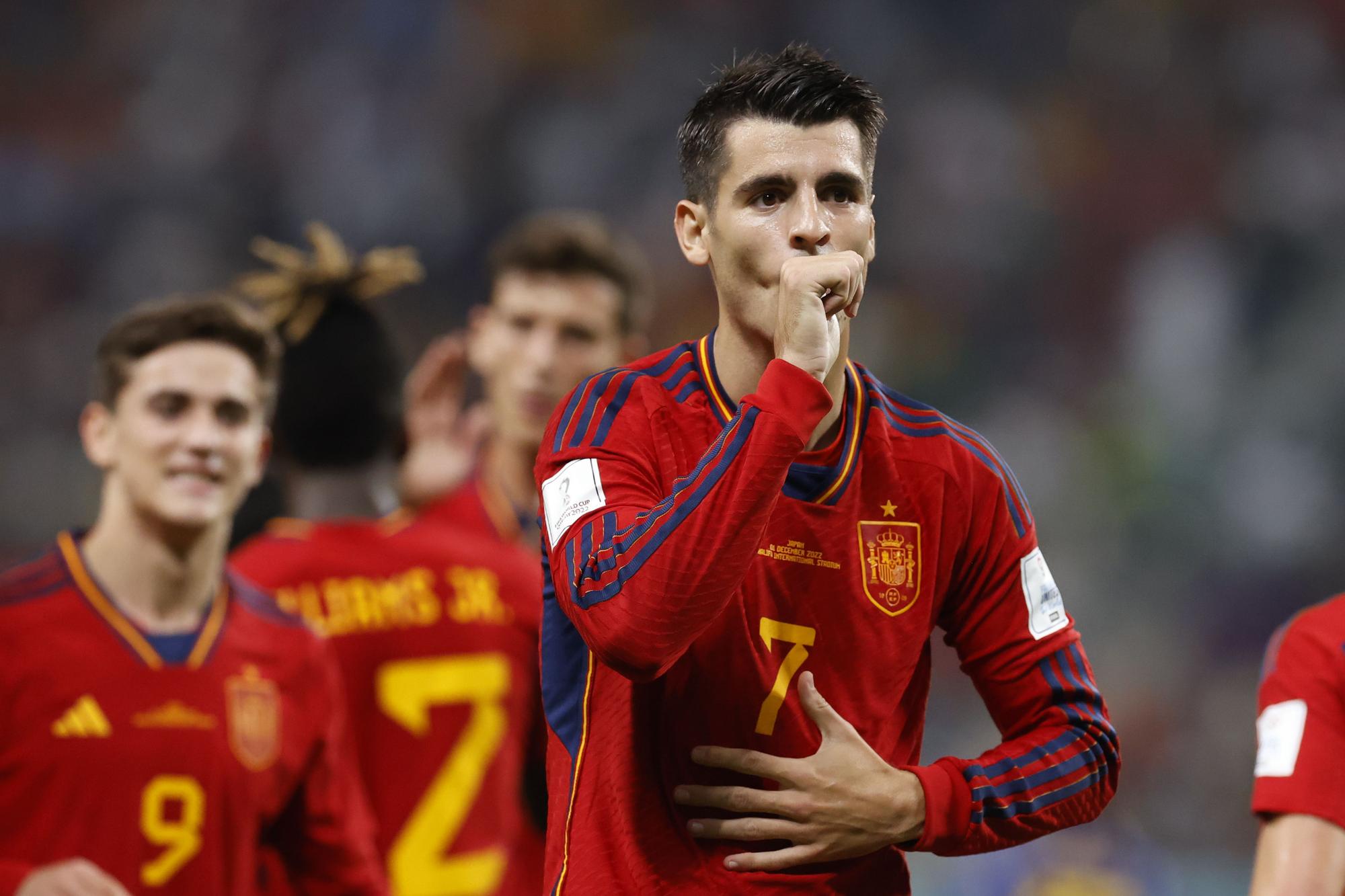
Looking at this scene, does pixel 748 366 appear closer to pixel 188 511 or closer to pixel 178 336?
pixel 188 511

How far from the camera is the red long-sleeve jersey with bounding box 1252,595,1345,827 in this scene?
3033mm

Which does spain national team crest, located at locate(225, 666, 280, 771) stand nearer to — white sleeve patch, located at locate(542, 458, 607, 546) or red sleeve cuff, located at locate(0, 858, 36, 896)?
red sleeve cuff, located at locate(0, 858, 36, 896)

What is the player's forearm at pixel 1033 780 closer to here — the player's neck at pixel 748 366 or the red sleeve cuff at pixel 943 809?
the red sleeve cuff at pixel 943 809

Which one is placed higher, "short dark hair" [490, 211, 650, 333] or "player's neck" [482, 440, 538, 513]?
"short dark hair" [490, 211, 650, 333]

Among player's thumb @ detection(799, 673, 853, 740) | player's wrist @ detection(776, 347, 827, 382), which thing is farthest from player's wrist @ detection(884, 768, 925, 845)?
player's wrist @ detection(776, 347, 827, 382)

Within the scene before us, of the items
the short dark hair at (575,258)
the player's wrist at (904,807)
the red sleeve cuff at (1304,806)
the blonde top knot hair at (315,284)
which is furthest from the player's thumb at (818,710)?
the short dark hair at (575,258)

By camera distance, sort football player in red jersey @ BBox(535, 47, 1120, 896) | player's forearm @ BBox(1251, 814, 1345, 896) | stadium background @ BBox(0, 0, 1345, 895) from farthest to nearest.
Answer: stadium background @ BBox(0, 0, 1345, 895) < player's forearm @ BBox(1251, 814, 1345, 896) < football player in red jersey @ BBox(535, 47, 1120, 896)

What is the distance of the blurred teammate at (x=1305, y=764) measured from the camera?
118 inches

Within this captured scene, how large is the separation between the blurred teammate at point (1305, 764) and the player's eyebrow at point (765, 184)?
5.26 ft

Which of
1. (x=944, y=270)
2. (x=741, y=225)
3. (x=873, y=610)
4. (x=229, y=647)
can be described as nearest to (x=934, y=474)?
(x=873, y=610)

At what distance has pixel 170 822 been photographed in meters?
4.00

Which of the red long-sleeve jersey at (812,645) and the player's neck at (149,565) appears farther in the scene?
the player's neck at (149,565)

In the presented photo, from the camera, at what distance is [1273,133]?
11367 mm

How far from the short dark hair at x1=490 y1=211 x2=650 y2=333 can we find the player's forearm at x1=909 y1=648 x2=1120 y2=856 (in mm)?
3886
